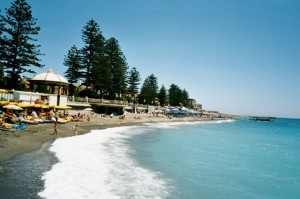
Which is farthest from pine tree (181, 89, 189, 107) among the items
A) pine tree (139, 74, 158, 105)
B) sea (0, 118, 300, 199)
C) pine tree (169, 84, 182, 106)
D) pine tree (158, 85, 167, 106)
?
sea (0, 118, 300, 199)

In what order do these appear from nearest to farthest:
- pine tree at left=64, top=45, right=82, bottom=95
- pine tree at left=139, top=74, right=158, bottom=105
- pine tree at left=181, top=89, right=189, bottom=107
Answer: pine tree at left=64, top=45, right=82, bottom=95 < pine tree at left=139, top=74, right=158, bottom=105 < pine tree at left=181, top=89, right=189, bottom=107

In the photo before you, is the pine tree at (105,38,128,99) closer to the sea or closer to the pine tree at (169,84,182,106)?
the sea

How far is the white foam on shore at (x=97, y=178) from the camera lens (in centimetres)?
904

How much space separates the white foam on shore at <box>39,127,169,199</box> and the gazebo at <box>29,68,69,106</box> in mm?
21545

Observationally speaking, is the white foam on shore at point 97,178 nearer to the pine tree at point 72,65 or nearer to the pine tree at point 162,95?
the pine tree at point 72,65

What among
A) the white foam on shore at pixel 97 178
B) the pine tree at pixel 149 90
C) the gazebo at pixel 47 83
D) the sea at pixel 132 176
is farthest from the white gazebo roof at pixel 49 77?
the pine tree at pixel 149 90

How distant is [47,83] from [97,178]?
27.8 meters

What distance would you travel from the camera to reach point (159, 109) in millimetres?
75438

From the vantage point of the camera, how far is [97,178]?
10945 millimetres

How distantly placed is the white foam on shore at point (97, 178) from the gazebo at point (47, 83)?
848 inches

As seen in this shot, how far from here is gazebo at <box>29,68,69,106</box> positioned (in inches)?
1394

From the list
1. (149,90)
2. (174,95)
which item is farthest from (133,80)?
(174,95)

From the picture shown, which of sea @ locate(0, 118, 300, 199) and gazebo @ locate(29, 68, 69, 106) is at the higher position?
gazebo @ locate(29, 68, 69, 106)

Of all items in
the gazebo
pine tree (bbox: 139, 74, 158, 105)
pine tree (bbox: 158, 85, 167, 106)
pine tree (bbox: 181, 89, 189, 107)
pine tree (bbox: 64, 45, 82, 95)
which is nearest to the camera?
the gazebo
